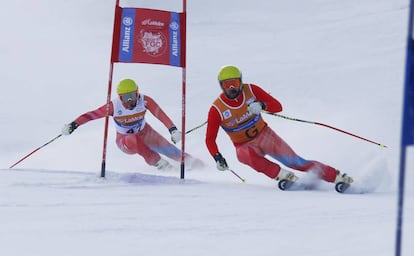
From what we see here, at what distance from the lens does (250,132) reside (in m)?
7.02

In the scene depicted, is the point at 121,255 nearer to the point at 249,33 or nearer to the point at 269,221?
the point at 269,221

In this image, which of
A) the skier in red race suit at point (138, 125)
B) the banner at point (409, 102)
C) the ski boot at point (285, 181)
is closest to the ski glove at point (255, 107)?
the ski boot at point (285, 181)

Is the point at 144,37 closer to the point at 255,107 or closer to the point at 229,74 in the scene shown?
the point at 229,74

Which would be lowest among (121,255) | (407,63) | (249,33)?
(121,255)

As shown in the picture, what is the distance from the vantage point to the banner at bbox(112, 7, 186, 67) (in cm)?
700

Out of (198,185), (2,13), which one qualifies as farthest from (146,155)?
(2,13)

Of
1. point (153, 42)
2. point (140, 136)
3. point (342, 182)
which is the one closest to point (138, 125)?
point (140, 136)

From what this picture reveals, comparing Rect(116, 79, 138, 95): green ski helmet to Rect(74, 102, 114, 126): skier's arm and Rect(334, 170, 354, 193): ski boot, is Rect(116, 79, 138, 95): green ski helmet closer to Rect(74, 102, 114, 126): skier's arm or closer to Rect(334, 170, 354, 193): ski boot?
Rect(74, 102, 114, 126): skier's arm

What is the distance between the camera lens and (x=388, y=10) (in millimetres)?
23156

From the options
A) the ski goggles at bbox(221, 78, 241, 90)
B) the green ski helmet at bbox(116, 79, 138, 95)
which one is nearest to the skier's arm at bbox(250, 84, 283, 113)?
the ski goggles at bbox(221, 78, 241, 90)

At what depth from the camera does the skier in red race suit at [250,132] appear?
673cm

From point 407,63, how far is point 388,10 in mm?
21532

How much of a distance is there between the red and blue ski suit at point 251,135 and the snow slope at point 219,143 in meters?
0.26

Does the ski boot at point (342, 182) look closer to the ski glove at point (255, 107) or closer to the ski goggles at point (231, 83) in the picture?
the ski glove at point (255, 107)
